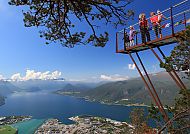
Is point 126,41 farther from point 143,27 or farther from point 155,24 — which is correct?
point 155,24

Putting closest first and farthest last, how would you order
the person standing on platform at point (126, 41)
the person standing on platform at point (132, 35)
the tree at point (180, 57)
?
the tree at point (180, 57) < the person standing on platform at point (132, 35) < the person standing on platform at point (126, 41)

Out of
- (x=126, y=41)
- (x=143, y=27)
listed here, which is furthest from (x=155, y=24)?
(x=126, y=41)

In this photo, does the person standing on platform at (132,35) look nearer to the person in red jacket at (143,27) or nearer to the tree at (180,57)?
the person in red jacket at (143,27)

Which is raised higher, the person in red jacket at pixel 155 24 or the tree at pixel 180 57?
the person in red jacket at pixel 155 24

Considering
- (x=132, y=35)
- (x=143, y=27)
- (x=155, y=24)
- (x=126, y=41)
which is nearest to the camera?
(x=155, y=24)

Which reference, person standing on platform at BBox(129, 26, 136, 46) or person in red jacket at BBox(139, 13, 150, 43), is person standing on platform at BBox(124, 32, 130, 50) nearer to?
person standing on platform at BBox(129, 26, 136, 46)

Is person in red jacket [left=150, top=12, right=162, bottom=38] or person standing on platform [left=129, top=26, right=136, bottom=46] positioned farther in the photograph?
person standing on platform [left=129, top=26, right=136, bottom=46]

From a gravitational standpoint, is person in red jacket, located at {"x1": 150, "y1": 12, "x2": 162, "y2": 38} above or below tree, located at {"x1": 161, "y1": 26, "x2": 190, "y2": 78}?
above

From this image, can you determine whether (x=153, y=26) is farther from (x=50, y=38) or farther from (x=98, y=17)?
(x=50, y=38)

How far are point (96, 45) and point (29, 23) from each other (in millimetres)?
2838

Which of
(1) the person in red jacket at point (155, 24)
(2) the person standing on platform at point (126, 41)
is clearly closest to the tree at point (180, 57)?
(1) the person in red jacket at point (155, 24)

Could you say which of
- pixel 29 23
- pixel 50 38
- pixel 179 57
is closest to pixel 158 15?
pixel 179 57

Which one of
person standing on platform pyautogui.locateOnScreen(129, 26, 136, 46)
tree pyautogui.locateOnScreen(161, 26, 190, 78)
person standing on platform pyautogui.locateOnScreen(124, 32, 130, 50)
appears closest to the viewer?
tree pyautogui.locateOnScreen(161, 26, 190, 78)

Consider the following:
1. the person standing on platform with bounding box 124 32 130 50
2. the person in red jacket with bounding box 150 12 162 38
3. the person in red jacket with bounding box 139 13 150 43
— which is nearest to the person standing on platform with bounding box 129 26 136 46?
the person standing on platform with bounding box 124 32 130 50
